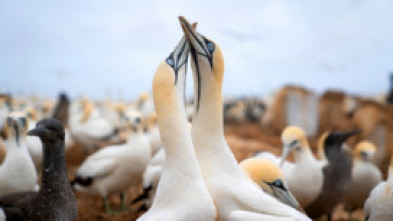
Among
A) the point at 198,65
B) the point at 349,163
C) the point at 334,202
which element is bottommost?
the point at 334,202

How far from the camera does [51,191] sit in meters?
3.88

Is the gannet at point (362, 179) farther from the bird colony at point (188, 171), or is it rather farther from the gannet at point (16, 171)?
the gannet at point (16, 171)

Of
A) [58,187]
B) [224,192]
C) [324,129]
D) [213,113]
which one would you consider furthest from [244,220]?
[324,129]

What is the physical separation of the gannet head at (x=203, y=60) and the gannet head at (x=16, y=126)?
10.6ft

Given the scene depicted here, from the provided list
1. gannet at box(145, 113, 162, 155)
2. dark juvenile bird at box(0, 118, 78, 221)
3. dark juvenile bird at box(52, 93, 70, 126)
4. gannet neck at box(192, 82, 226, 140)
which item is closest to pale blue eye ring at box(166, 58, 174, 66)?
gannet neck at box(192, 82, 226, 140)

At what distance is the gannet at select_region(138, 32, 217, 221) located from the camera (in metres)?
3.08


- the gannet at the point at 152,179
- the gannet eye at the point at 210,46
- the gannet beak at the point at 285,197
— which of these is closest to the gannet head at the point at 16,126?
the gannet at the point at 152,179

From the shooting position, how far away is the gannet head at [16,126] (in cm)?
595

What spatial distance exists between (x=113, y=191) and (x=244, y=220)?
428 cm

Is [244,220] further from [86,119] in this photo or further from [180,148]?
[86,119]

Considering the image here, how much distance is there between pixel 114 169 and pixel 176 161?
392cm

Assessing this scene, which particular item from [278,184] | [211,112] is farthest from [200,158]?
[278,184]

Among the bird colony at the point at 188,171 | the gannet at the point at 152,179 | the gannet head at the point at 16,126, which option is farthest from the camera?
the gannet head at the point at 16,126

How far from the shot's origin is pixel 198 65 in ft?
11.8
